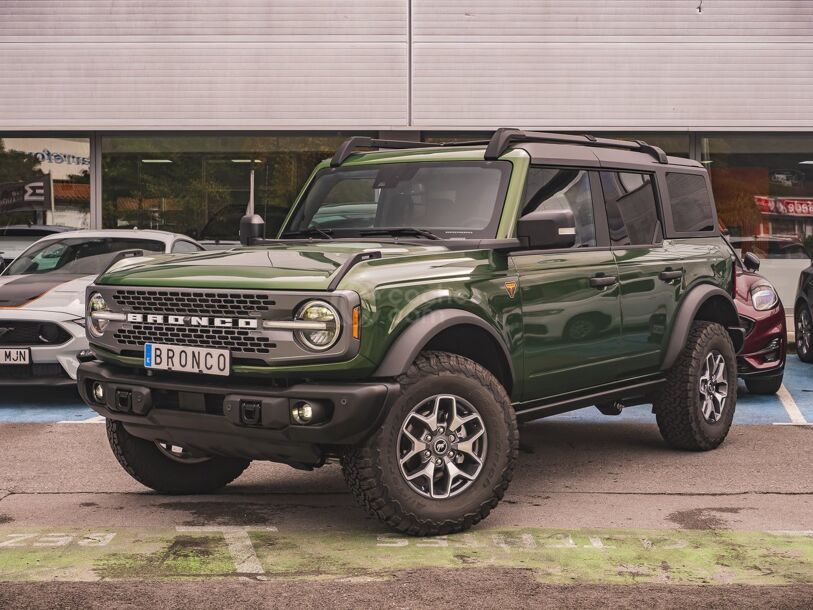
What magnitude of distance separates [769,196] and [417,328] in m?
13.4

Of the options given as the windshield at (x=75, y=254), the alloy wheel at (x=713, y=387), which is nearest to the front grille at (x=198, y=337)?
the alloy wheel at (x=713, y=387)

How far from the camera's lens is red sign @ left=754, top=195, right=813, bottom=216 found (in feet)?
58.7

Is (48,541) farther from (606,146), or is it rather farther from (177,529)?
(606,146)

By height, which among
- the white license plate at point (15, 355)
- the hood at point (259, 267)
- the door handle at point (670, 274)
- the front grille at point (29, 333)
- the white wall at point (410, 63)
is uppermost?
the white wall at point (410, 63)

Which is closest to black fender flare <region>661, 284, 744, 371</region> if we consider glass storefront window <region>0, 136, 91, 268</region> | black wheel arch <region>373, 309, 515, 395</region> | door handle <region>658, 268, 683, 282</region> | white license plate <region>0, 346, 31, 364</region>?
door handle <region>658, 268, 683, 282</region>

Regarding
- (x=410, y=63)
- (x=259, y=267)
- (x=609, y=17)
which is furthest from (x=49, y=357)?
(x=609, y=17)

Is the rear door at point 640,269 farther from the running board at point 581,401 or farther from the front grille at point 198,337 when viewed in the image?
the front grille at point 198,337

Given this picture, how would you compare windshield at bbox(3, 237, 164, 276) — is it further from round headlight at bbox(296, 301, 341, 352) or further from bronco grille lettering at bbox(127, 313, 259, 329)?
round headlight at bbox(296, 301, 341, 352)

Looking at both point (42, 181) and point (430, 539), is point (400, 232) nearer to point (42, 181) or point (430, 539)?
point (430, 539)

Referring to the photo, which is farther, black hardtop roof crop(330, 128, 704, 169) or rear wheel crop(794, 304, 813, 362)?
rear wheel crop(794, 304, 813, 362)

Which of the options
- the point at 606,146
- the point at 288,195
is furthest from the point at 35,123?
the point at 606,146

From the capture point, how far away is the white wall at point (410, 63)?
1720 centimetres

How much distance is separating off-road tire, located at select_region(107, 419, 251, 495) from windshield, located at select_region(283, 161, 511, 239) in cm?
137

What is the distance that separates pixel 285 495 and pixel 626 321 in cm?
215
